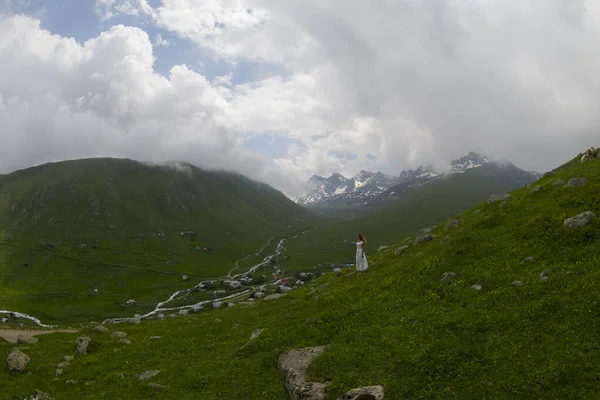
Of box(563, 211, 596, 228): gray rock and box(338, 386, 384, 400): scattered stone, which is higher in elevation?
box(563, 211, 596, 228): gray rock

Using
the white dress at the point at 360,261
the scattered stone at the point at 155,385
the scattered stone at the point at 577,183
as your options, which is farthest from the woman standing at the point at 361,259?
the scattered stone at the point at 155,385

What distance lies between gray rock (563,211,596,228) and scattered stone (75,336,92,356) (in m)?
38.0

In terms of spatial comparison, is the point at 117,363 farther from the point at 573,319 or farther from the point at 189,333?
the point at 573,319

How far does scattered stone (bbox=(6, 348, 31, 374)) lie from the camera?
86.3 ft

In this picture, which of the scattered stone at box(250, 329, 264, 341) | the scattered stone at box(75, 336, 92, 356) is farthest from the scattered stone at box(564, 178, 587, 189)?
the scattered stone at box(75, 336, 92, 356)

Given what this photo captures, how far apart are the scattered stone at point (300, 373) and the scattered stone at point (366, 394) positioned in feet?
4.79

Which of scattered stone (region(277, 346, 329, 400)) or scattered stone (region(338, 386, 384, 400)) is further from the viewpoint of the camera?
scattered stone (region(277, 346, 329, 400))

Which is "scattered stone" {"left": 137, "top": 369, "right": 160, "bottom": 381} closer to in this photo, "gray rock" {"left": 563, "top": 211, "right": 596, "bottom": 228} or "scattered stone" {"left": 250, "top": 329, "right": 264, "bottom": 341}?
"scattered stone" {"left": 250, "top": 329, "right": 264, "bottom": 341}

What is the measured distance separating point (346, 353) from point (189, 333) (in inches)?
754

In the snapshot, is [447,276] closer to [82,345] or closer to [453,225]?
[453,225]

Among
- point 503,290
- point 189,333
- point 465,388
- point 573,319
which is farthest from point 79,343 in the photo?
point 573,319

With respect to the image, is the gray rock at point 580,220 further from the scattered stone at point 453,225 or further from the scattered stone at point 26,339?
the scattered stone at point 26,339

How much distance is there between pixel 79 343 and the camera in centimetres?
3181

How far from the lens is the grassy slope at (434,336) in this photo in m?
15.1
